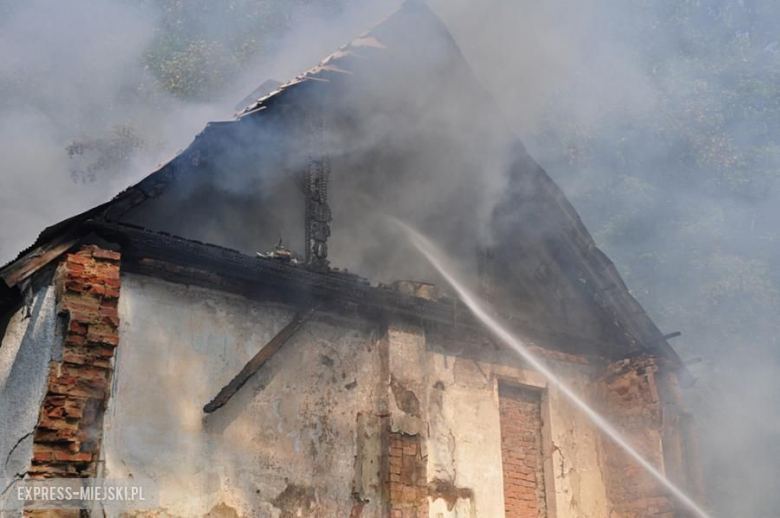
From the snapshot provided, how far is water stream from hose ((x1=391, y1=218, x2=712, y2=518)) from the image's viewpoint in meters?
9.77

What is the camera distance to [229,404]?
7.62 meters

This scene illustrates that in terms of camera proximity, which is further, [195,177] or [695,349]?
[695,349]

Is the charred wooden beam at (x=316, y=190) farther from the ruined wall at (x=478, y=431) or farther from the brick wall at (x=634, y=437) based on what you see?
the brick wall at (x=634, y=437)

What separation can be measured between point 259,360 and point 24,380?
1954mm

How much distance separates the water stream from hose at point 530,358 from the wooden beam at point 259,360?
2247 mm

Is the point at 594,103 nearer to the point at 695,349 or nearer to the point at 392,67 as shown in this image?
the point at 695,349

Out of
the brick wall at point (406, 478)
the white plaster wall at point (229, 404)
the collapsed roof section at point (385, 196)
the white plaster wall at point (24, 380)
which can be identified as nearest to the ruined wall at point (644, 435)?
the collapsed roof section at point (385, 196)

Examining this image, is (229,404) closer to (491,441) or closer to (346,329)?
(346,329)

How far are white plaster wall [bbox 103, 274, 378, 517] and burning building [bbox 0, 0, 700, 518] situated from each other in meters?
0.02

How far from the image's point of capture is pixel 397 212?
10.4 metres

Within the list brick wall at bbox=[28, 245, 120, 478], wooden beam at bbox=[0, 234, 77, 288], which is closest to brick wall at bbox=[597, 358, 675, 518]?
brick wall at bbox=[28, 245, 120, 478]

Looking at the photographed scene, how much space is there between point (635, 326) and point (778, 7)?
751 inches

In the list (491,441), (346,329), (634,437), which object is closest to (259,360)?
(346,329)

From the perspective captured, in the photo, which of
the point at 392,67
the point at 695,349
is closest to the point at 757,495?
the point at 695,349
